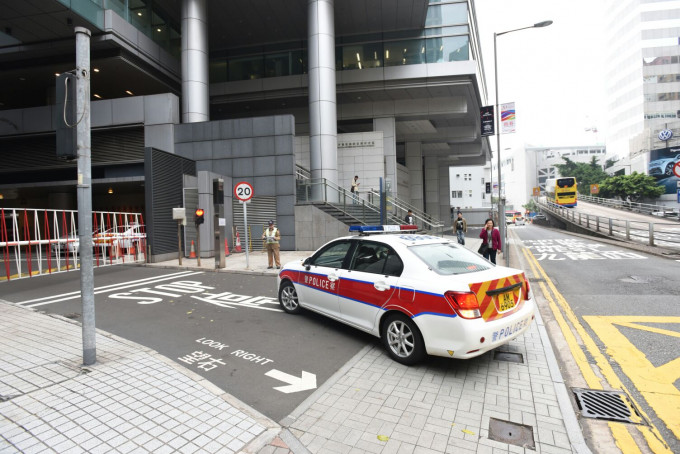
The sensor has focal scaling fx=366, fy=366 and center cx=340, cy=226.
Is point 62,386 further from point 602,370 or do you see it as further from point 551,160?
point 551,160

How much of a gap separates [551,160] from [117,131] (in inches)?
4950

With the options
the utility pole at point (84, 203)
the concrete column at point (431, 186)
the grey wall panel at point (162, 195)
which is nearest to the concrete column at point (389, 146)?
the grey wall panel at point (162, 195)

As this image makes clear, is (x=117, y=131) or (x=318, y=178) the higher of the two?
(x=117, y=131)

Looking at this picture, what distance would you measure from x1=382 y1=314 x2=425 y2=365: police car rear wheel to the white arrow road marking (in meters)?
1.07

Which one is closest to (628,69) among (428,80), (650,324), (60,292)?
(428,80)

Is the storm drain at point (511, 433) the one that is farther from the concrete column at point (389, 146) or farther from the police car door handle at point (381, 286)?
the concrete column at point (389, 146)

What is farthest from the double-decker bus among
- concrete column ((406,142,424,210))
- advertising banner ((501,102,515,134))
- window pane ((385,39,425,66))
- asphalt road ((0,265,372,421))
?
asphalt road ((0,265,372,421))

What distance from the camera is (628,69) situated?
71.1m

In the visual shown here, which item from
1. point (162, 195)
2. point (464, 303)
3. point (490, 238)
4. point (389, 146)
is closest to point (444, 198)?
point (389, 146)

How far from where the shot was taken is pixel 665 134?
4984cm

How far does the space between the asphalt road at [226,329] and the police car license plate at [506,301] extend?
199 cm

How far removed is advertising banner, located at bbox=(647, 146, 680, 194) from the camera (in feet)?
152

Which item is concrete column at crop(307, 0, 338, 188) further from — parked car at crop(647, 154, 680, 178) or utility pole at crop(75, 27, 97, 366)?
parked car at crop(647, 154, 680, 178)

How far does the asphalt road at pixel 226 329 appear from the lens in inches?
164
